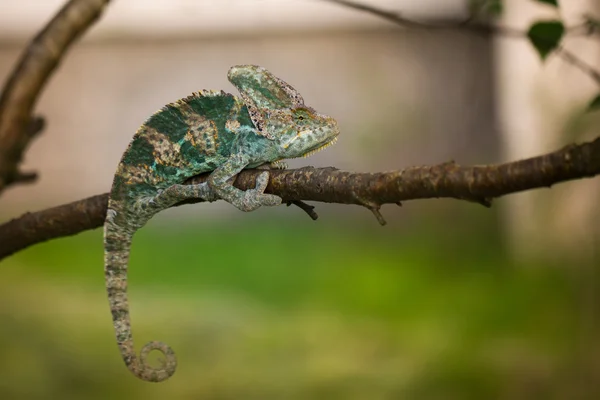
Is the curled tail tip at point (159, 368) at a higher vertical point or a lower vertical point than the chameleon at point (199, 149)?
lower

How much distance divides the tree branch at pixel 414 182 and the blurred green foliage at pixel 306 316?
1654mm

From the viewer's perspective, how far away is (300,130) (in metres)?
1.51

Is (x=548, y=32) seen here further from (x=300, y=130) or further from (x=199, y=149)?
(x=199, y=149)

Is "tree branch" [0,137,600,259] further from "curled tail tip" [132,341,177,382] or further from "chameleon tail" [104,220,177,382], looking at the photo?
"curled tail tip" [132,341,177,382]

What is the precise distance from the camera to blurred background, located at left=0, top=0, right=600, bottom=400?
3.12 m

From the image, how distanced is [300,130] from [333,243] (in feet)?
6.90

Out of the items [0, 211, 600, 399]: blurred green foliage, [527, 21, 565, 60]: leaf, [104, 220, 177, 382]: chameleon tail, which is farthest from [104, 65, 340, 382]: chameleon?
[0, 211, 600, 399]: blurred green foliage

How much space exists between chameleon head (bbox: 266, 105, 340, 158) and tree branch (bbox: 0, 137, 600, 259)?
0.10 metres

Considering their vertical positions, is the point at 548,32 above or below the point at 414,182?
above

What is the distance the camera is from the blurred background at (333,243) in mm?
3123

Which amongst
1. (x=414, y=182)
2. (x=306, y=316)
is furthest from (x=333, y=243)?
(x=414, y=182)

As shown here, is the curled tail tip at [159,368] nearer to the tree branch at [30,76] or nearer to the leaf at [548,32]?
the tree branch at [30,76]

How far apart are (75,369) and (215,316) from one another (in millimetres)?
658

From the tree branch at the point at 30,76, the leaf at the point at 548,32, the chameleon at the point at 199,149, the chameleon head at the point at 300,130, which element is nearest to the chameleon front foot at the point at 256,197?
the chameleon at the point at 199,149
